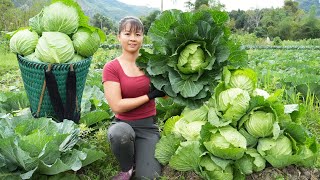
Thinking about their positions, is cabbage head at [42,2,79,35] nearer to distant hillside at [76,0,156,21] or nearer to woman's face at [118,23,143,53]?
woman's face at [118,23,143,53]

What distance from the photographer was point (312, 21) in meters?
45.6

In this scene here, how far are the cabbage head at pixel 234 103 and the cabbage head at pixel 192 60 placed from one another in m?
0.30

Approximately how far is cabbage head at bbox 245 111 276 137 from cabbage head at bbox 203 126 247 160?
3.9 inches

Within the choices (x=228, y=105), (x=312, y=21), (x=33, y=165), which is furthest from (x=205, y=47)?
(x=312, y=21)

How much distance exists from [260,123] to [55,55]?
1.74m

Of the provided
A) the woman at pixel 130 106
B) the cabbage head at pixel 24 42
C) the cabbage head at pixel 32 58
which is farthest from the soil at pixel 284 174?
the cabbage head at pixel 24 42

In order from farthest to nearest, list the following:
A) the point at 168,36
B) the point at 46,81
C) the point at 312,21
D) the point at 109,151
→ the point at 312,21, the point at 109,151, the point at 46,81, the point at 168,36

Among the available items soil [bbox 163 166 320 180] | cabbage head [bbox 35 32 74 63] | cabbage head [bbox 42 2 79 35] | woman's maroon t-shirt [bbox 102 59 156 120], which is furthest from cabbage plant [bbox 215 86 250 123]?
cabbage head [bbox 42 2 79 35]

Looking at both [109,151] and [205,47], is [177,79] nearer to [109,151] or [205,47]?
[205,47]

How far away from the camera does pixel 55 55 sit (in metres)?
3.15

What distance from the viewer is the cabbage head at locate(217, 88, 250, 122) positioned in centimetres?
269

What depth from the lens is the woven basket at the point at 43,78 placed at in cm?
314

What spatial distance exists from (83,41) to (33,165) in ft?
3.91

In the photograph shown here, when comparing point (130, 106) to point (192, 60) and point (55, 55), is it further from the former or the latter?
point (55, 55)
